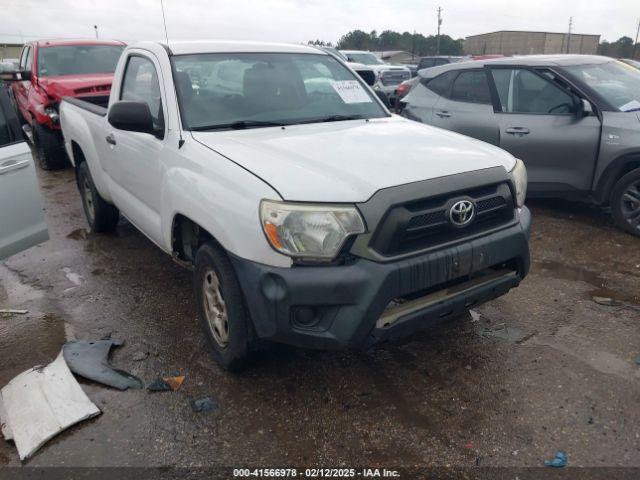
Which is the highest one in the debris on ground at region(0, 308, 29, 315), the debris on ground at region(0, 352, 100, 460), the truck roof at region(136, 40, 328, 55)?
the truck roof at region(136, 40, 328, 55)

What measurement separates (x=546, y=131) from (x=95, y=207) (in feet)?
15.0

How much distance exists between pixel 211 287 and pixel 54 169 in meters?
6.86

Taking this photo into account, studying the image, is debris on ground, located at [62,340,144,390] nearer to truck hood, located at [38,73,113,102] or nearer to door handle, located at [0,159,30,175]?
door handle, located at [0,159,30,175]

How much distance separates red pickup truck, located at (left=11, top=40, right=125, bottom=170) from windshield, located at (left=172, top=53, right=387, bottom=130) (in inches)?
172

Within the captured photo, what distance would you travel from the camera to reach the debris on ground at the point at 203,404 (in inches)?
109

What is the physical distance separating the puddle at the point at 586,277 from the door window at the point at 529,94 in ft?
5.60

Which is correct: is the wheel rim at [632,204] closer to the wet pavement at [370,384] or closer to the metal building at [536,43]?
the wet pavement at [370,384]

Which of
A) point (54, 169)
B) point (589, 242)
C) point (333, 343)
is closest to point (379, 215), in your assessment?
point (333, 343)

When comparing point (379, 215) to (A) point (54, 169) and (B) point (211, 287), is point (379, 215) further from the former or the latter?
(A) point (54, 169)

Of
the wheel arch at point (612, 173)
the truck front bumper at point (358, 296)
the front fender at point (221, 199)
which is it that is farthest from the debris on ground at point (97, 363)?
the wheel arch at point (612, 173)

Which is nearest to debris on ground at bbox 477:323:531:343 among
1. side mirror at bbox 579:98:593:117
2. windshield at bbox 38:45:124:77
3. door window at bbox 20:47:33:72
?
side mirror at bbox 579:98:593:117

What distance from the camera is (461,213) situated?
2568 mm

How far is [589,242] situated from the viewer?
4926 mm

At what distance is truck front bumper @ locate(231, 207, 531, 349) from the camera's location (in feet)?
7.72
